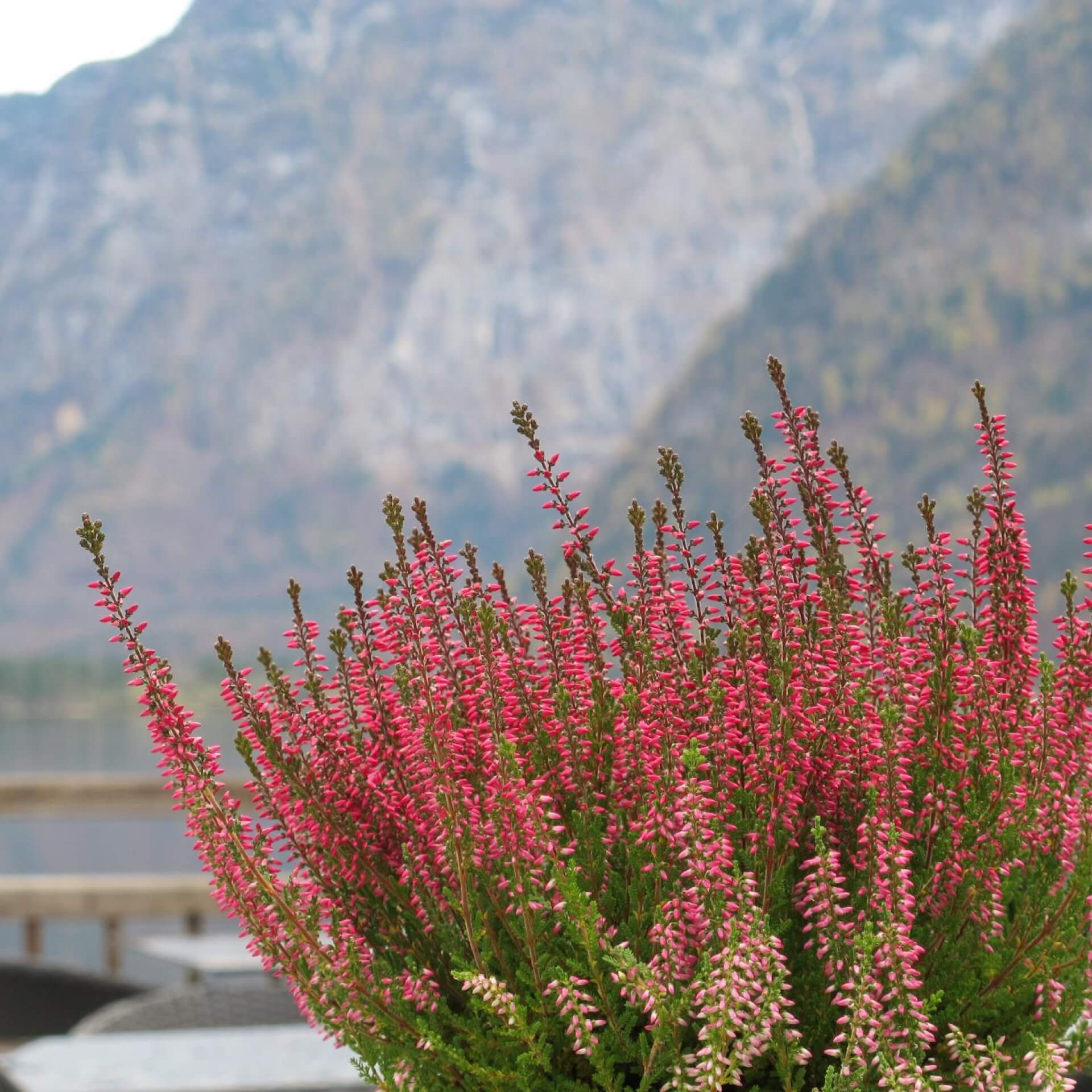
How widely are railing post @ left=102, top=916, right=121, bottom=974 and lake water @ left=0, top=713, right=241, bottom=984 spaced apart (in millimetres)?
96

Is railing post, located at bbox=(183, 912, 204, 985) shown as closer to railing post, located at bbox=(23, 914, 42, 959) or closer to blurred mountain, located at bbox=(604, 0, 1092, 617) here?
railing post, located at bbox=(23, 914, 42, 959)

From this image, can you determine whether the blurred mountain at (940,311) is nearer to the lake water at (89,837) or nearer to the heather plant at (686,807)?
the lake water at (89,837)

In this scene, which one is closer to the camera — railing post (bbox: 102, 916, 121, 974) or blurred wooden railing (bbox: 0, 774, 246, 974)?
blurred wooden railing (bbox: 0, 774, 246, 974)

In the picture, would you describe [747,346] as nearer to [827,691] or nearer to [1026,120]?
[1026,120]

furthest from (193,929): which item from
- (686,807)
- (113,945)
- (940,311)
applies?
(940,311)

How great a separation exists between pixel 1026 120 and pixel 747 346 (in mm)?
35747

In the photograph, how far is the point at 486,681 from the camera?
1.18m

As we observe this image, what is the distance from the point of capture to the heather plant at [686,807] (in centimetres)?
111

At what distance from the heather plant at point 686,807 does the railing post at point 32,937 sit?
5.41 metres

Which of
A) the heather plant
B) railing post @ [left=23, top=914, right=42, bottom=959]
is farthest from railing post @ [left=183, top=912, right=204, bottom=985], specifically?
the heather plant

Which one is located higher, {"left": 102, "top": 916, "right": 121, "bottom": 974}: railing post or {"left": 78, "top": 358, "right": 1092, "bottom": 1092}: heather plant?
{"left": 102, "top": 916, "right": 121, "bottom": 974}: railing post

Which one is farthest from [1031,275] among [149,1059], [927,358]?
[149,1059]

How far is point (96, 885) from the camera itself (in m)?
6.18

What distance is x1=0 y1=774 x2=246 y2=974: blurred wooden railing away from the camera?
602cm
